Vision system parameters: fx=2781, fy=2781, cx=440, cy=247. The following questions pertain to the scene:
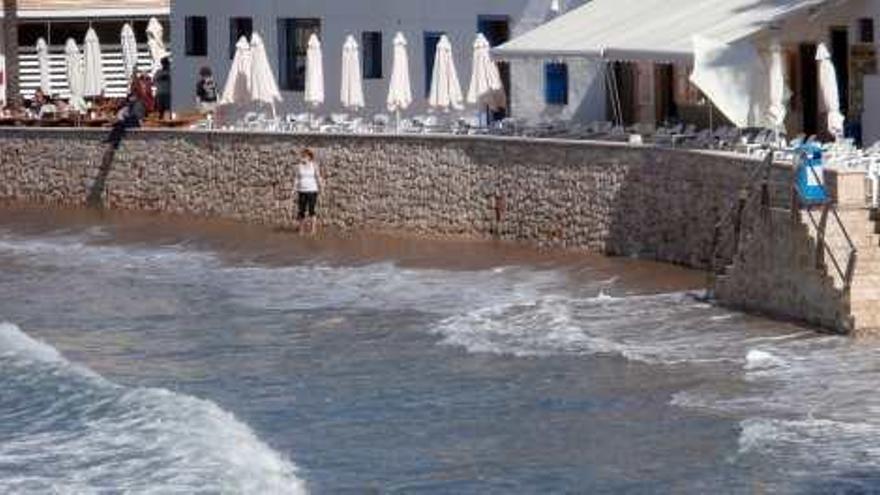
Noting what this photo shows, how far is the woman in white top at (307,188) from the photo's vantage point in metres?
43.0

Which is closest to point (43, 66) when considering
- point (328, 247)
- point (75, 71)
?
point (75, 71)

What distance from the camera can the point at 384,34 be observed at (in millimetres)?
48219

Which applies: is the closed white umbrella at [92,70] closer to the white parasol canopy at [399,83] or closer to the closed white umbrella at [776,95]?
the white parasol canopy at [399,83]

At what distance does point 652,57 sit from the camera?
1458 inches

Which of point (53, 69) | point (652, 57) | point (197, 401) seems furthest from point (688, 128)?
point (53, 69)

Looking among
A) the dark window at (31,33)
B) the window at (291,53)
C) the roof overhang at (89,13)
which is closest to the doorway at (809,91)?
the window at (291,53)

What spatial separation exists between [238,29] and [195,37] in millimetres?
1494

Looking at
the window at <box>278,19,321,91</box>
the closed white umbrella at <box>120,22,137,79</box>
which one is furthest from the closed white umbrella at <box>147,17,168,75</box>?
the window at <box>278,19,321,91</box>

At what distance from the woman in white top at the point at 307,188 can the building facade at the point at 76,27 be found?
69.4 feet

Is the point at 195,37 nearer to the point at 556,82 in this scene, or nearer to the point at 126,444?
the point at 556,82

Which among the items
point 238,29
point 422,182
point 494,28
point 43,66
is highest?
point 238,29

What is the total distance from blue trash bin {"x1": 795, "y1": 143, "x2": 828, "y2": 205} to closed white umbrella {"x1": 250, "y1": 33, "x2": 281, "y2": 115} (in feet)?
61.5

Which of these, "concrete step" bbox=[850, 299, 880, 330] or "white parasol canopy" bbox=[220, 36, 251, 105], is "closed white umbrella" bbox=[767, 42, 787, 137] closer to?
"concrete step" bbox=[850, 299, 880, 330]

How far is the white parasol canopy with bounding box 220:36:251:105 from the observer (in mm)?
48094
